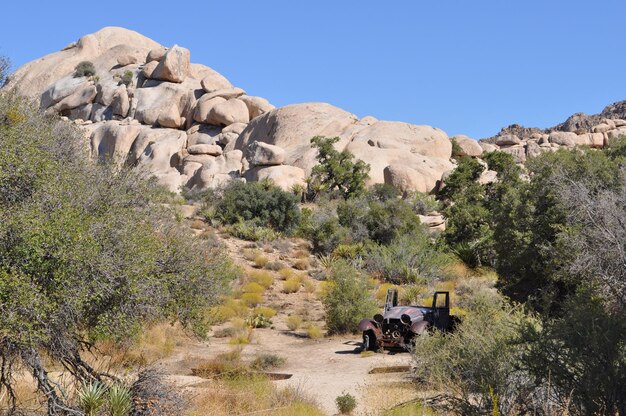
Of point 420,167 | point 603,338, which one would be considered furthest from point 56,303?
point 420,167

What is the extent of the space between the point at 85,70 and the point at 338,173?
35169 mm

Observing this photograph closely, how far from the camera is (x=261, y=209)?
3681cm

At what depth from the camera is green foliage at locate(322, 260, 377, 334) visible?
21.2m

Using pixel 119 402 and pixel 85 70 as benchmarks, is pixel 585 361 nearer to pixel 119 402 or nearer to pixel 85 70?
pixel 119 402

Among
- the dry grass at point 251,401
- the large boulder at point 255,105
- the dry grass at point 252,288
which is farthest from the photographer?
the large boulder at point 255,105

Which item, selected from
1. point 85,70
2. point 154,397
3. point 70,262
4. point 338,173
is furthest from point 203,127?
point 70,262

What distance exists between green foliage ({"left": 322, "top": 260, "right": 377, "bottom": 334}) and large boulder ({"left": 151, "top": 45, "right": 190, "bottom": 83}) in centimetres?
4266

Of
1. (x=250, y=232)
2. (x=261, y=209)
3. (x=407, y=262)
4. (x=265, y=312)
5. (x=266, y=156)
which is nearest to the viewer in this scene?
(x=265, y=312)

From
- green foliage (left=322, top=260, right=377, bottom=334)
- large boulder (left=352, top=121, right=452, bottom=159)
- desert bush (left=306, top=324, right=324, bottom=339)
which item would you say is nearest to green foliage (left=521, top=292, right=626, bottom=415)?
green foliage (left=322, top=260, right=377, bottom=334)

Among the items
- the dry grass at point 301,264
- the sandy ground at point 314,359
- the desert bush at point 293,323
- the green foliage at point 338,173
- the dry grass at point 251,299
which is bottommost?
the sandy ground at point 314,359

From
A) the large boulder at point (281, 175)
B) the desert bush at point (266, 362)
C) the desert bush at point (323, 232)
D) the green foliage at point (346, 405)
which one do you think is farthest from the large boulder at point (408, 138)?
the green foliage at point (346, 405)

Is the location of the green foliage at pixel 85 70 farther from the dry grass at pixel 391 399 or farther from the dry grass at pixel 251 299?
the dry grass at pixel 391 399

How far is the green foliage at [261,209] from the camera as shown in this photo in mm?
36562

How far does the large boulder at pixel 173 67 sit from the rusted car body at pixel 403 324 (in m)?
46.3
